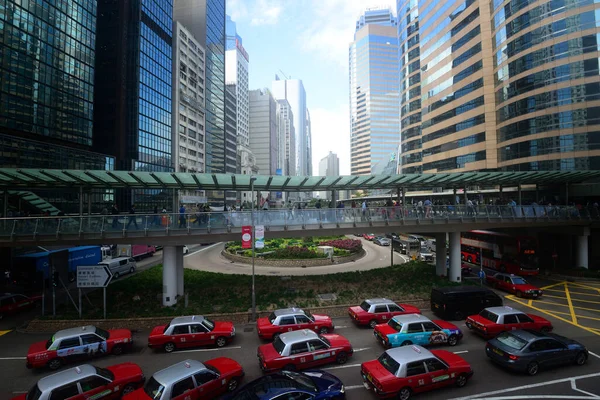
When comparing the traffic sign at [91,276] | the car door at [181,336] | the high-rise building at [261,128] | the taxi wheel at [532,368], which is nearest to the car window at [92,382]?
the car door at [181,336]

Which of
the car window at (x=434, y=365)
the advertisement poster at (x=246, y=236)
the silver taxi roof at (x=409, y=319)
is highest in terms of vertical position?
the advertisement poster at (x=246, y=236)

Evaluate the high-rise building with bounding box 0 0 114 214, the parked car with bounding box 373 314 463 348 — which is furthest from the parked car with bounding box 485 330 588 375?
the high-rise building with bounding box 0 0 114 214

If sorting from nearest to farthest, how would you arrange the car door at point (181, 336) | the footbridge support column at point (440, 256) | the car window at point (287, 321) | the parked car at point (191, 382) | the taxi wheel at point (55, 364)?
the parked car at point (191, 382)
the taxi wheel at point (55, 364)
the car door at point (181, 336)
the car window at point (287, 321)
the footbridge support column at point (440, 256)

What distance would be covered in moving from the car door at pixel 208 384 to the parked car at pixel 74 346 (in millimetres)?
5880

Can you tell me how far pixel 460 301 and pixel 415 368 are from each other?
28.0 feet

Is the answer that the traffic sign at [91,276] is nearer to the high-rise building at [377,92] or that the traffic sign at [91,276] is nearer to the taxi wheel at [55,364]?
the taxi wheel at [55,364]

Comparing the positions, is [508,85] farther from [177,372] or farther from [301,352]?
[177,372]

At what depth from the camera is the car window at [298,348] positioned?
1043 cm

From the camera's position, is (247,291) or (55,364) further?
(247,291)

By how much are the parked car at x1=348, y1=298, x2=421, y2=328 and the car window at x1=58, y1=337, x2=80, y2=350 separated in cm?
1197

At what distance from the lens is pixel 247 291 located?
20172 millimetres

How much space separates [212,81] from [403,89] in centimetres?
5826

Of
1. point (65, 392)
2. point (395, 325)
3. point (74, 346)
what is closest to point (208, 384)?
point (65, 392)

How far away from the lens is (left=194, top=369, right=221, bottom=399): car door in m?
8.55
